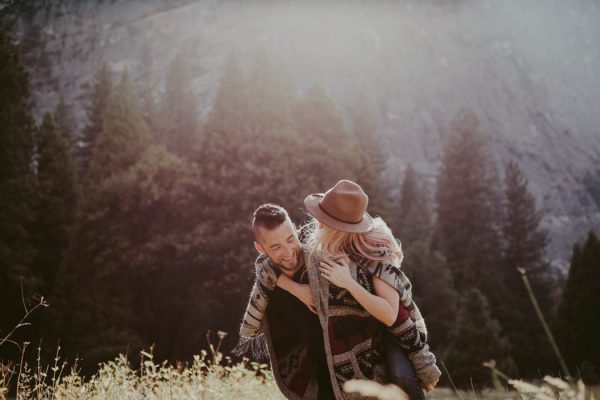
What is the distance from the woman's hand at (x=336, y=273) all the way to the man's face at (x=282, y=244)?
23 cm

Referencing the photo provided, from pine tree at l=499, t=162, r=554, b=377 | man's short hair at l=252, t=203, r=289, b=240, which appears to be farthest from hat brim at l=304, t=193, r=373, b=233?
pine tree at l=499, t=162, r=554, b=377

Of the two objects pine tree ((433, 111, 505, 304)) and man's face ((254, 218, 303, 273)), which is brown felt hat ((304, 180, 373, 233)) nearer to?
man's face ((254, 218, 303, 273))

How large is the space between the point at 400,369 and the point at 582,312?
20704 mm

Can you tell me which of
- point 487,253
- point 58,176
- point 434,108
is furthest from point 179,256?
point 434,108

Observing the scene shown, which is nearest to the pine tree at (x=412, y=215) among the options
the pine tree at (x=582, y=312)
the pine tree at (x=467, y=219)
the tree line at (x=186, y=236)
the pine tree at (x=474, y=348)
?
the pine tree at (x=467, y=219)

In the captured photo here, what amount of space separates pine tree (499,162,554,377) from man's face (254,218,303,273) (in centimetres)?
2398

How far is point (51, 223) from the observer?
2362cm

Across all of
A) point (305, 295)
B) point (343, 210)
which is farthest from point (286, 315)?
point (343, 210)

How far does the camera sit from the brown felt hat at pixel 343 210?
373 centimetres

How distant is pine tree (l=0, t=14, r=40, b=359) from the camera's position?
19250 millimetres

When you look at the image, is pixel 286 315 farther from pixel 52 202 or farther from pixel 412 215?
pixel 412 215

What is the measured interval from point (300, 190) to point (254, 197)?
1.54m

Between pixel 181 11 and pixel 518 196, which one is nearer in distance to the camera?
pixel 518 196

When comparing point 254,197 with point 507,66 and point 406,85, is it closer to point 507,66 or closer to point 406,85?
point 406,85
